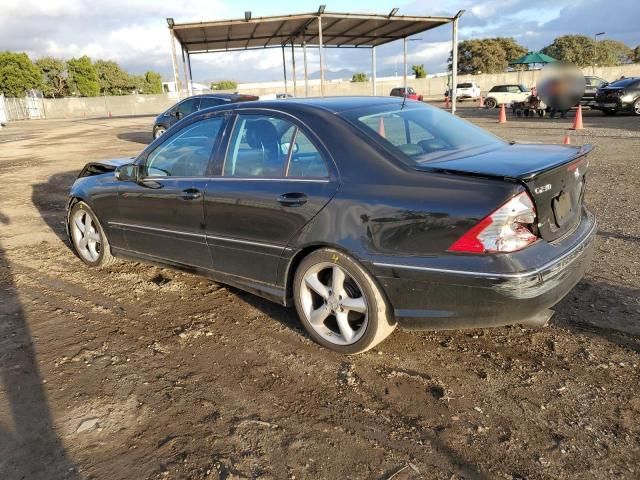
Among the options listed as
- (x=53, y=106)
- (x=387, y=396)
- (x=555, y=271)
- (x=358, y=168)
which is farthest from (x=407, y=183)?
(x=53, y=106)

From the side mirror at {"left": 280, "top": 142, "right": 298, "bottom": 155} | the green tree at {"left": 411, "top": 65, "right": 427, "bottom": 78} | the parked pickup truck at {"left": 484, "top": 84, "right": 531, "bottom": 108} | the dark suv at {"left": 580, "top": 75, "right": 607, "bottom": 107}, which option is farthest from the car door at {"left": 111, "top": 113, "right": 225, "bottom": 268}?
the green tree at {"left": 411, "top": 65, "right": 427, "bottom": 78}

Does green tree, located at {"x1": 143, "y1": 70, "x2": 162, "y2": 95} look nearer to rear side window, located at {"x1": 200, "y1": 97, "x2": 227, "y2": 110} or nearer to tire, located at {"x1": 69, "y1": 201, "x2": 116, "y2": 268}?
rear side window, located at {"x1": 200, "y1": 97, "x2": 227, "y2": 110}

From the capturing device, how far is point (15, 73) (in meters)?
67.3

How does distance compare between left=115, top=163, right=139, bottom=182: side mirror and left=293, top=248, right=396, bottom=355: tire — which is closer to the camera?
left=293, top=248, right=396, bottom=355: tire

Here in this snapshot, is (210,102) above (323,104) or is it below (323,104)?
below

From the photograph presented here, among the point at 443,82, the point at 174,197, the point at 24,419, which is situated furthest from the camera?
the point at 443,82

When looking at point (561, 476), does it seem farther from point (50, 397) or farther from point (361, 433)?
point (50, 397)

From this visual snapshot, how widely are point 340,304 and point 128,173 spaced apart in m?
2.34

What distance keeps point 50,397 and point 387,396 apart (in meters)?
1.91

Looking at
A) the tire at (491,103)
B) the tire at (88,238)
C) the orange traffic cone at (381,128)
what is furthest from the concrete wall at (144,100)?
the orange traffic cone at (381,128)

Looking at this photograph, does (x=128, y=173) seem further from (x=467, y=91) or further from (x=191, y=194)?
(x=467, y=91)

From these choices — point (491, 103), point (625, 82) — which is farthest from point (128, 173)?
point (491, 103)

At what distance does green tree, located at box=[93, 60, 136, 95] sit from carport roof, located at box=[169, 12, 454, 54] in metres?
74.2

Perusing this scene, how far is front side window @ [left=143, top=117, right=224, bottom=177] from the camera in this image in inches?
151
